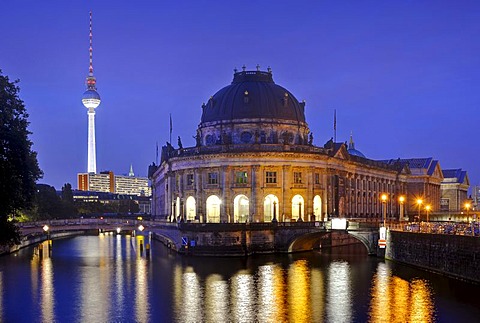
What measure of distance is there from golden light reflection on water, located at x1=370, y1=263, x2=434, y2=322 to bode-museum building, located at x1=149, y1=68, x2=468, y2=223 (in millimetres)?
43834

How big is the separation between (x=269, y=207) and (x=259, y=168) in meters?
8.04

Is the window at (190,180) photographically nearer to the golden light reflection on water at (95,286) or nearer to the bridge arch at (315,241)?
the golden light reflection on water at (95,286)

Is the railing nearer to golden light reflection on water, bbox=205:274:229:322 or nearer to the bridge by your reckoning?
the bridge

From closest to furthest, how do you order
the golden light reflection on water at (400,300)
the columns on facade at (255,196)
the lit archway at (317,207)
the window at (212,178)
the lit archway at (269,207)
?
1. the golden light reflection on water at (400,300)
2. the columns on facade at (255,196)
3. the lit archway at (269,207)
4. the window at (212,178)
5. the lit archway at (317,207)

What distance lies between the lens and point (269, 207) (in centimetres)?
11881

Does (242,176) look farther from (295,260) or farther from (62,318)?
(62,318)

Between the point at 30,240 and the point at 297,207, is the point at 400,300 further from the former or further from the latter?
the point at 30,240

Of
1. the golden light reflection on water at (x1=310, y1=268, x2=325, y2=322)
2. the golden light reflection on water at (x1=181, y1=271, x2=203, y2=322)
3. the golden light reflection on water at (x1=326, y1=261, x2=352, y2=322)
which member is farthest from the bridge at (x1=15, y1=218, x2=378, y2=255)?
A: the golden light reflection on water at (x1=181, y1=271, x2=203, y2=322)

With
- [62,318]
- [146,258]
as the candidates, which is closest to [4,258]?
[146,258]

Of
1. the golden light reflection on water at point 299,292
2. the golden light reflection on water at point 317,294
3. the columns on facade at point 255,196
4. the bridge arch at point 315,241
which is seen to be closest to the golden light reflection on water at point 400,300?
the golden light reflection on water at point 317,294

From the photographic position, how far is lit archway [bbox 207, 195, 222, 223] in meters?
120

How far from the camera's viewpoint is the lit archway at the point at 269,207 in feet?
382

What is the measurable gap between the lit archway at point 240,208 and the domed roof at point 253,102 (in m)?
19.3

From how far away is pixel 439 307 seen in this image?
55406 mm
